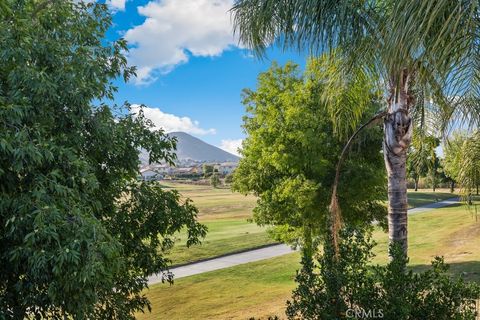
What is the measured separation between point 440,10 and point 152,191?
508cm

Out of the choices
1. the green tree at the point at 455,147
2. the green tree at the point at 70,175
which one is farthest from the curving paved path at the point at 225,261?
the green tree at the point at 70,175

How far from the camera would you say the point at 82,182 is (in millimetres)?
4938

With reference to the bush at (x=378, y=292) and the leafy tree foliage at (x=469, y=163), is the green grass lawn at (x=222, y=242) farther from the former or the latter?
the bush at (x=378, y=292)

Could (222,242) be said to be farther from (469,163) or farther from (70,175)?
(70,175)

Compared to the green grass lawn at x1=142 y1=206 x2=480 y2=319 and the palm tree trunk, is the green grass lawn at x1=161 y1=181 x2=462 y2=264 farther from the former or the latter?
the palm tree trunk

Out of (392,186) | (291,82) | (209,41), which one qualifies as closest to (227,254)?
(291,82)

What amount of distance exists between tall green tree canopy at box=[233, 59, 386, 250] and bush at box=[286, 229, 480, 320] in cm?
663

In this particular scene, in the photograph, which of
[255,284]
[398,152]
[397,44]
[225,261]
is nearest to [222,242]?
[225,261]

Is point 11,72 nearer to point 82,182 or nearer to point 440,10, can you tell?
point 82,182

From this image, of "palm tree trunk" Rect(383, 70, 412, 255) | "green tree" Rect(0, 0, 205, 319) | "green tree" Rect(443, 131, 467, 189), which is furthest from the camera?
"palm tree trunk" Rect(383, 70, 412, 255)
